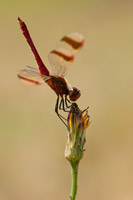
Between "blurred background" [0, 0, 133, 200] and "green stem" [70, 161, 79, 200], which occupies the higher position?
"blurred background" [0, 0, 133, 200]

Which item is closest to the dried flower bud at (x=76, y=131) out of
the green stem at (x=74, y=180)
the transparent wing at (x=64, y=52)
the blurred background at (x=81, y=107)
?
the green stem at (x=74, y=180)

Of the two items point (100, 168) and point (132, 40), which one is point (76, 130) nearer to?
point (100, 168)

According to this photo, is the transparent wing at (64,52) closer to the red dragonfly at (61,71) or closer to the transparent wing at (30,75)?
the red dragonfly at (61,71)

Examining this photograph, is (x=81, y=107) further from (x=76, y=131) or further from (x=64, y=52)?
(x=76, y=131)

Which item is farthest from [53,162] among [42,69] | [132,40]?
[132,40]

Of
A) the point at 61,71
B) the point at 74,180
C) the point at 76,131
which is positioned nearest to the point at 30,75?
the point at 61,71

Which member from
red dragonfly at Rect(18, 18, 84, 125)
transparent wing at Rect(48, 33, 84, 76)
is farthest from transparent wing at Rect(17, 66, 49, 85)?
transparent wing at Rect(48, 33, 84, 76)

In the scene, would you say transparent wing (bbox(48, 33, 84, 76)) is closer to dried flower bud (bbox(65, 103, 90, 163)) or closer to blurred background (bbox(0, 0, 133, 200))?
dried flower bud (bbox(65, 103, 90, 163))
